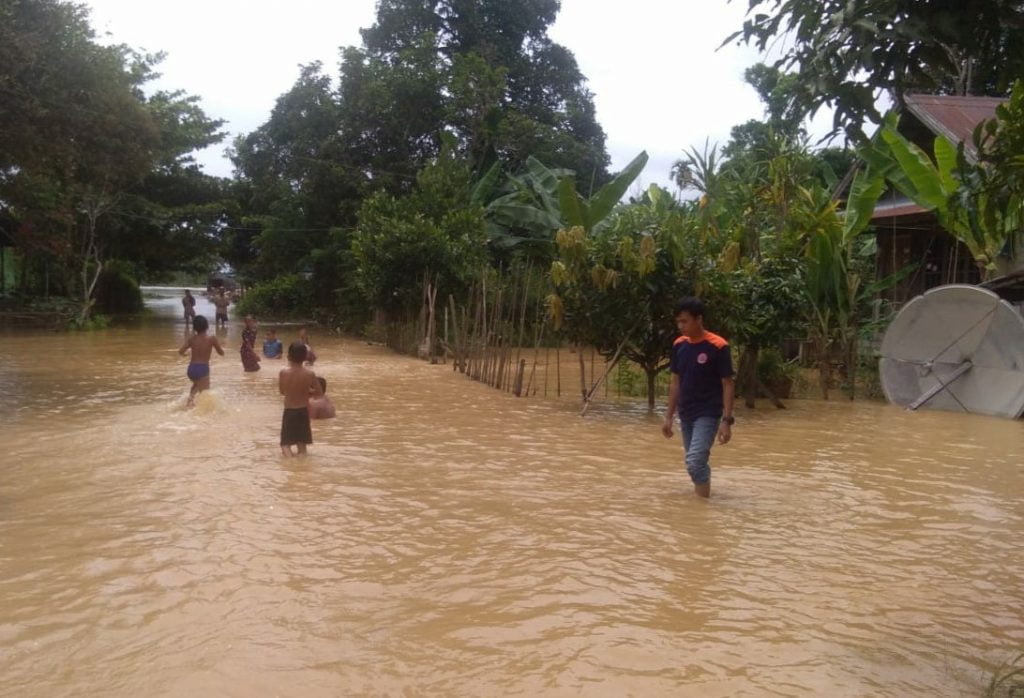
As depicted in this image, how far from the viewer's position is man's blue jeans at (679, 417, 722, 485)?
281 inches

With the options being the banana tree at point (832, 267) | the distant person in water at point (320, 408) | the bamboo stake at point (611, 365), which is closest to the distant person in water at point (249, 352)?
the distant person in water at point (320, 408)

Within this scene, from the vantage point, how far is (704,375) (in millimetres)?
7176

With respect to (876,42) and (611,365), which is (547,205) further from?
(876,42)

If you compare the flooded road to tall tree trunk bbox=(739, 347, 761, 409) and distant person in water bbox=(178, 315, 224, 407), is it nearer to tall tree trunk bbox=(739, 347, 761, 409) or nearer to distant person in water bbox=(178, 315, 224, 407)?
distant person in water bbox=(178, 315, 224, 407)

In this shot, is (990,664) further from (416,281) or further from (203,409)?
(416,281)

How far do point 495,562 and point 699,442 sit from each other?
7.62 feet

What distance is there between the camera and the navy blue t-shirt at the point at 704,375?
280 inches

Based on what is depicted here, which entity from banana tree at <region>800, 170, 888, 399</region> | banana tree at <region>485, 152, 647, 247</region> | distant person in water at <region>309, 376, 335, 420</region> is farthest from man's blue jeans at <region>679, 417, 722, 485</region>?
banana tree at <region>485, 152, 647, 247</region>

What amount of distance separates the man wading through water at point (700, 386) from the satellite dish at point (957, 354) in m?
7.22

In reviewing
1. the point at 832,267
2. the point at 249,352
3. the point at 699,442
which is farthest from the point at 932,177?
the point at 249,352

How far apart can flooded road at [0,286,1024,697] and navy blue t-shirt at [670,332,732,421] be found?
31.3 inches

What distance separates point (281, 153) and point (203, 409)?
25676mm

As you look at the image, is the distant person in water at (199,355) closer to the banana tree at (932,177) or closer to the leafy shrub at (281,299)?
the banana tree at (932,177)

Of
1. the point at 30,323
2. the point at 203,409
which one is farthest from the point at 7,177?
the point at 203,409
